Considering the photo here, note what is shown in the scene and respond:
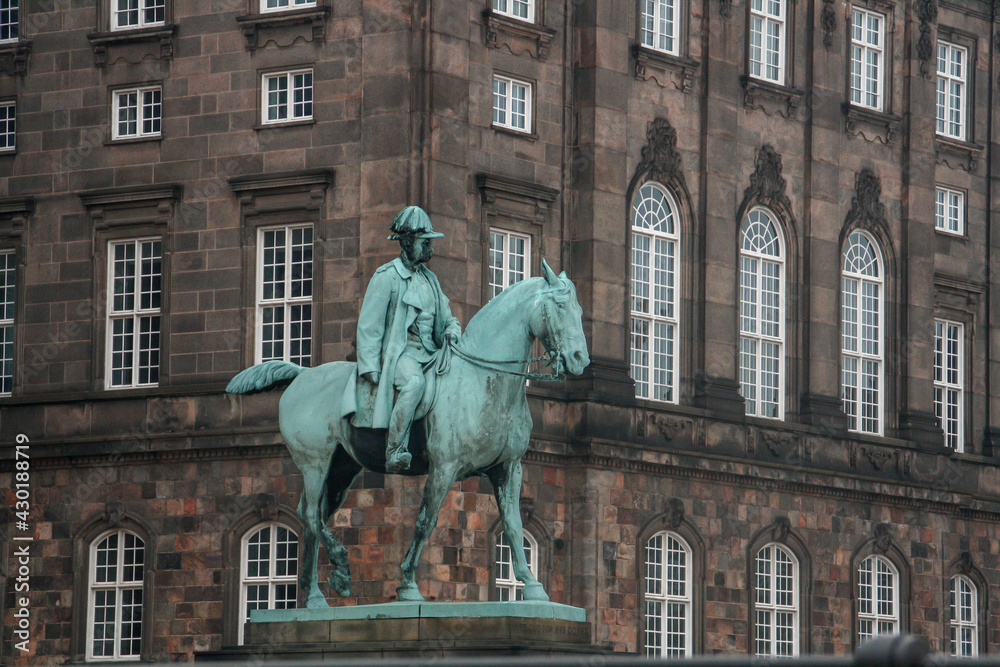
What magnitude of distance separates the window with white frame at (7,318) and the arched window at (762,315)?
44.0 feet

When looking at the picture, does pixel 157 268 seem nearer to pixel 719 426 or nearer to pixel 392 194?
pixel 392 194

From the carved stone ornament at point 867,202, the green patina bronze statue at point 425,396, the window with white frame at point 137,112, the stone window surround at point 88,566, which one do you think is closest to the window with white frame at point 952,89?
the carved stone ornament at point 867,202

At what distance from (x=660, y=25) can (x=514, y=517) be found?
20648 mm

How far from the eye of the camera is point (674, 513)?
3912 centimetres

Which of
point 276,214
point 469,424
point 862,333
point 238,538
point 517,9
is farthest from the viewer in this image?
point 862,333

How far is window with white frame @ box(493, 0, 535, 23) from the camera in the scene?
37844 mm

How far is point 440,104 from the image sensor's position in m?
36.1

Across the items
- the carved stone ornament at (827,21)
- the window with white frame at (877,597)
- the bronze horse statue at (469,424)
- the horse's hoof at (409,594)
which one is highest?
the carved stone ornament at (827,21)

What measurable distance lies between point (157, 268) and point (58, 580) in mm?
5544

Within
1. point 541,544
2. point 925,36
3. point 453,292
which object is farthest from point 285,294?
point 925,36

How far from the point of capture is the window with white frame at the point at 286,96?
3691 cm

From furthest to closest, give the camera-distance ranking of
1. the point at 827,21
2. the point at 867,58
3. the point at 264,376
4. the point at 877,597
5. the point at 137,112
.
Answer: the point at 867,58
the point at 827,21
the point at 877,597
the point at 137,112
the point at 264,376

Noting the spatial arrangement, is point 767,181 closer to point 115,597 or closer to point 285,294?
point 285,294

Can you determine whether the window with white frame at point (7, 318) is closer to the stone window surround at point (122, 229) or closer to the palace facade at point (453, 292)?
the palace facade at point (453, 292)
